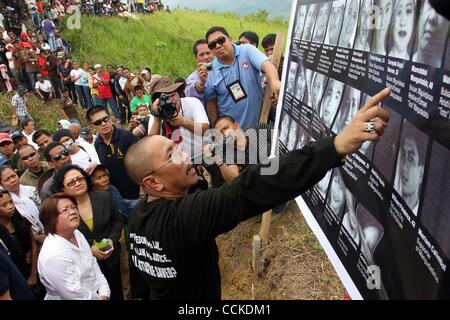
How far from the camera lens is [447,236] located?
0.96 m

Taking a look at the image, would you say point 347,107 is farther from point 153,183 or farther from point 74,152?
point 74,152

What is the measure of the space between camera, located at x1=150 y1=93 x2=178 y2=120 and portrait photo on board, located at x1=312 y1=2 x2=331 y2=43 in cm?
121

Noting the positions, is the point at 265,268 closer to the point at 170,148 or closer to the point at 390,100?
the point at 170,148

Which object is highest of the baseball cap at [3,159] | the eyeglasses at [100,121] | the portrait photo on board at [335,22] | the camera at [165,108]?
the portrait photo on board at [335,22]

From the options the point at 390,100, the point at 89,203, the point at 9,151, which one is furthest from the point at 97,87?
the point at 390,100

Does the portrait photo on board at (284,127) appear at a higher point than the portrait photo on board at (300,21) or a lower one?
lower

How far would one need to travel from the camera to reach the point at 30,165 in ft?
12.7

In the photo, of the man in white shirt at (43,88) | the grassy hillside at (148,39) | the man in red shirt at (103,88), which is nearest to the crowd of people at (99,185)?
the man in red shirt at (103,88)

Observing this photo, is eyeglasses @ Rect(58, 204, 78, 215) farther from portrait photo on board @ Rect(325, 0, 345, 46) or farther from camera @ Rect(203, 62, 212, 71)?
portrait photo on board @ Rect(325, 0, 345, 46)

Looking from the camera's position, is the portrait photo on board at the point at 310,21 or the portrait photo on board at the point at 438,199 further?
the portrait photo on board at the point at 310,21

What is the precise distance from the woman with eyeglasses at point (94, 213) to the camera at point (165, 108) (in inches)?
34.0

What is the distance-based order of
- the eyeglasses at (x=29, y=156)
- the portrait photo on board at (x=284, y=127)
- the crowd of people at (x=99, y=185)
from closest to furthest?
the portrait photo on board at (x=284, y=127) < the crowd of people at (x=99, y=185) < the eyeglasses at (x=29, y=156)

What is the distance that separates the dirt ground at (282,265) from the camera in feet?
9.12

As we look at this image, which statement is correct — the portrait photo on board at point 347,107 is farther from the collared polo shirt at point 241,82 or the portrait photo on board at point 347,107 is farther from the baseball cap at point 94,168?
the baseball cap at point 94,168
